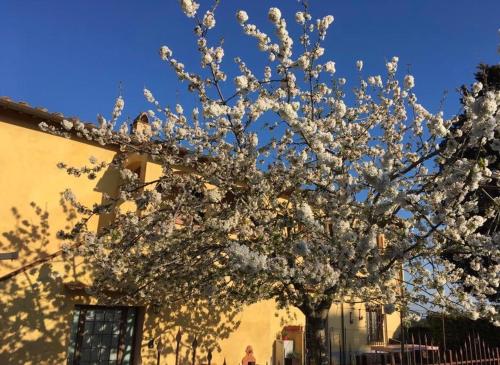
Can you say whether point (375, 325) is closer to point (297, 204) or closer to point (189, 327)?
point (189, 327)

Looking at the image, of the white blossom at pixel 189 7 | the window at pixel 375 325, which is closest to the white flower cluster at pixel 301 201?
the white blossom at pixel 189 7

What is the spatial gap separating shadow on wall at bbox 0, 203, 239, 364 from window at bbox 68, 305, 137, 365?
0.34 meters

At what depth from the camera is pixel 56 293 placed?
33.9 feet

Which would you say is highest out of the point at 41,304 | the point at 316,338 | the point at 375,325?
the point at 375,325

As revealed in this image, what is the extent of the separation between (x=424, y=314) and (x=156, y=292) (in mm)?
5786

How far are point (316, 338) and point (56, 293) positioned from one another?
623cm

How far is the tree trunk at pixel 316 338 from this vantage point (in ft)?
25.8

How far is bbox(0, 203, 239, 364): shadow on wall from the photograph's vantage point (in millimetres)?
9719

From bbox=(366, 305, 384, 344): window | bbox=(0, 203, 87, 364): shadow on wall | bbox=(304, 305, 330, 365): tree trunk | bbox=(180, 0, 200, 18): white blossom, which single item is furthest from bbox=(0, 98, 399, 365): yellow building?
bbox=(366, 305, 384, 344): window

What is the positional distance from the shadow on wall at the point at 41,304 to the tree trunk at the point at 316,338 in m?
4.32

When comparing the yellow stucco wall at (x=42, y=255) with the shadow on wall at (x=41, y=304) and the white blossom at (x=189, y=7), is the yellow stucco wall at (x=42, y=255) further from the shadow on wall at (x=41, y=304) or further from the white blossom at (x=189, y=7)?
the white blossom at (x=189, y=7)

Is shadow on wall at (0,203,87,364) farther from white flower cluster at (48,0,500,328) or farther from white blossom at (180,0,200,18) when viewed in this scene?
white blossom at (180,0,200,18)

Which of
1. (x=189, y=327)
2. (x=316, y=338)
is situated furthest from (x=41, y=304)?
(x=316, y=338)

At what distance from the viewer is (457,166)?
5.27 meters
